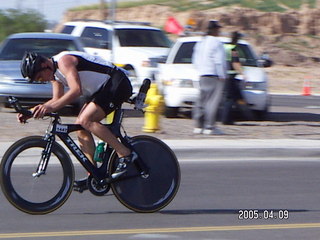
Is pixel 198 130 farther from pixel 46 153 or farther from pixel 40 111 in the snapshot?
pixel 40 111

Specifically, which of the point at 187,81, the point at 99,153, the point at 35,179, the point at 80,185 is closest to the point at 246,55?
the point at 187,81

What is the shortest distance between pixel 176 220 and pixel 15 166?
1.57 meters

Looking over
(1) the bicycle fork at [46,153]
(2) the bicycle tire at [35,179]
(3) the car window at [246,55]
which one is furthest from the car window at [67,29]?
(1) the bicycle fork at [46,153]

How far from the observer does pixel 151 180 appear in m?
7.87

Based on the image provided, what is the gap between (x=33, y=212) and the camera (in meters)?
7.52

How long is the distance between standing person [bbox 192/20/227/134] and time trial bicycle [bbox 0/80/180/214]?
5277 millimetres

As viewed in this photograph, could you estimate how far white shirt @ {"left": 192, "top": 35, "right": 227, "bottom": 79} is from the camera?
508 inches

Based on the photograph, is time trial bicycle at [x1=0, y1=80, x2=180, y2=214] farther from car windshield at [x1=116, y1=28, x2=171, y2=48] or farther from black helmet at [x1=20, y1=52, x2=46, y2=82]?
car windshield at [x1=116, y1=28, x2=171, y2=48]

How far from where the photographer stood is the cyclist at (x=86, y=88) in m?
7.26

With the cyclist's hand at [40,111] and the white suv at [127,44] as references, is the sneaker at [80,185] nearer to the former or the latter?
the cyclist's hand at [40,111]

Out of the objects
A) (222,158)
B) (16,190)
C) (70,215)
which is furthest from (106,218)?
(222,158)

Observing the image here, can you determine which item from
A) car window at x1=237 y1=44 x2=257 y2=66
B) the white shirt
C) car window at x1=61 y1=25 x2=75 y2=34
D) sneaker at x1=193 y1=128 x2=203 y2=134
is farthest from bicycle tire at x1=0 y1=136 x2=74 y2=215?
car window at x1=61 y1=25 x2=75 y2=34

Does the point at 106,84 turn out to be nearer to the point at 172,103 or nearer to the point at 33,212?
the point at 33,212

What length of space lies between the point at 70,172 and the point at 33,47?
31.5 ft
